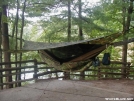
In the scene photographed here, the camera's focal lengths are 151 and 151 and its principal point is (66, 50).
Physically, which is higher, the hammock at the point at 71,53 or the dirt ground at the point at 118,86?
the hammock at the point at 71,53

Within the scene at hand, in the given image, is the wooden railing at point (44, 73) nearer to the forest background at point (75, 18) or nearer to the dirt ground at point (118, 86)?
the dirt ground at point (118, 86)

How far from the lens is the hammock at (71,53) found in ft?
11.6

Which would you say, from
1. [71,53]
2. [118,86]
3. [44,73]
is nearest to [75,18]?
[44,73]

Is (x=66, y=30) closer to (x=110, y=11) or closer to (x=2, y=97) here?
A: (x=110, y=11)

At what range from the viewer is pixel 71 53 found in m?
3.70

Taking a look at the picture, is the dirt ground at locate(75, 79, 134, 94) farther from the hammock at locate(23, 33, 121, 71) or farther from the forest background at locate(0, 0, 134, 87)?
the forest background at locate(0, 0, 134, 87)

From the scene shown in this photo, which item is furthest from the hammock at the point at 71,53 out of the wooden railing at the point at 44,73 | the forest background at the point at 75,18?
the forest background at the point at 75,18

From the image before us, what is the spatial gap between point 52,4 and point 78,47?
10.3ft

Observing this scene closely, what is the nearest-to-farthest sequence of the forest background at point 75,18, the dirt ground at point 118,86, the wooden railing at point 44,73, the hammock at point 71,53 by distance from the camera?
the hammock at point 71,53
the dirt ground at point 118,86
the wooden railing at point 44,73
the forest background at point 75,18

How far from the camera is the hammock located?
11.6ft

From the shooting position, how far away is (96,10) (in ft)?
19.1

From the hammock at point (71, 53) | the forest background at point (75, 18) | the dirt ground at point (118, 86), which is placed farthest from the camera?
the forest background at point (75, 18)

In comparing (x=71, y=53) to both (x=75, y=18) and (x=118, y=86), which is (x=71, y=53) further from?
(x=75, y=18)

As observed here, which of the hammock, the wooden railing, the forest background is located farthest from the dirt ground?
the forest background
